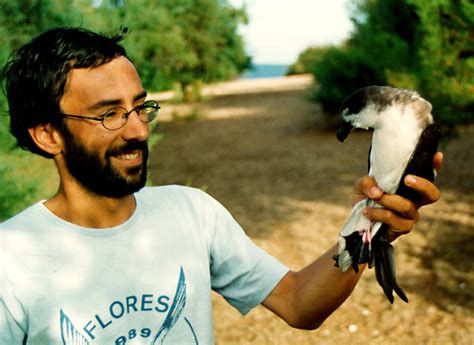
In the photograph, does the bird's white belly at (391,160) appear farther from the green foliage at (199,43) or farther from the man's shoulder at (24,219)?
the green foliage at (199,43)

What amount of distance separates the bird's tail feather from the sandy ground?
327cm

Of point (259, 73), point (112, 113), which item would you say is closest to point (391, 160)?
point (112, 113)

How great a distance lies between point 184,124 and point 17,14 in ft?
47.8

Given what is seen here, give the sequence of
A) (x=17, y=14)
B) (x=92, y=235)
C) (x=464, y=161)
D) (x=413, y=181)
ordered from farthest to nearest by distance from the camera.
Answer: (x=464, y=161) < (x=17, y=14) < (x=92, y=235) < (x=413, y=181)

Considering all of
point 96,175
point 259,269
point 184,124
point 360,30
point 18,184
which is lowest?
point 184,124

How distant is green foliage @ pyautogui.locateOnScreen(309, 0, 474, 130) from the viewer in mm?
7160

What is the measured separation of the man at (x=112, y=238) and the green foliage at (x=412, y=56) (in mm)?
5843

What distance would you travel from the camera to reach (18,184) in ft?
13.8

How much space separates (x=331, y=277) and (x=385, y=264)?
21cm

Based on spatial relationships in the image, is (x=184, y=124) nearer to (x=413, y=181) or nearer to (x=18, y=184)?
(x=18, y=184)

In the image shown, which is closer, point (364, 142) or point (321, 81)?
point (364, 142)

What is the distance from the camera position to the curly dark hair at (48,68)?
1.83 metres

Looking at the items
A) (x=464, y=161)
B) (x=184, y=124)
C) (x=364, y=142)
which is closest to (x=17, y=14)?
(x=464, y=161)

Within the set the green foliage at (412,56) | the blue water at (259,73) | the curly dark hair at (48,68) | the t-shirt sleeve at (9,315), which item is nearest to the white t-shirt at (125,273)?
the t-shirt sleeve at (9,315)
